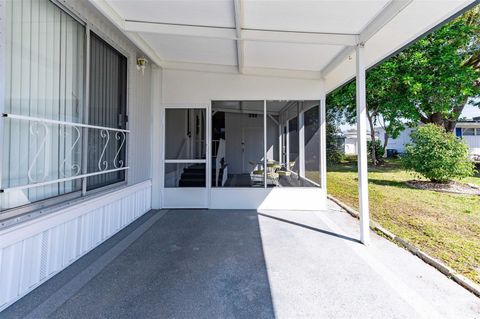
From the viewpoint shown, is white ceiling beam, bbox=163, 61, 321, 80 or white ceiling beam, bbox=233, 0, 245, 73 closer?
white ceiling beam, bbox=233, 0, 245, 73

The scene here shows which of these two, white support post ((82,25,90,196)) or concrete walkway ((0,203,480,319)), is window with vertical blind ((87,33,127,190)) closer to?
white support post ((82,25,90,196))

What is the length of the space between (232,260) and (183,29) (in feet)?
10.4

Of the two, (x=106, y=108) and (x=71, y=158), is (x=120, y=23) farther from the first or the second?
(x=71, y=158)

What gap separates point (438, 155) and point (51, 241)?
29.6ft

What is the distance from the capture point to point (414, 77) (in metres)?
9.07

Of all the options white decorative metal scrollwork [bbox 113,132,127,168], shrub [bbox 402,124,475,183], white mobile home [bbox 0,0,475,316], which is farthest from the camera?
shrub [bbox 402,124,475,183]

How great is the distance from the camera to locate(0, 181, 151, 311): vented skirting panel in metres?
1.96

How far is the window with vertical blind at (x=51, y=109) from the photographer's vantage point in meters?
2.05

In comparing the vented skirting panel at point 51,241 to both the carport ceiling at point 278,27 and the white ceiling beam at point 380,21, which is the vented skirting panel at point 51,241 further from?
the white ceiling beam at point 380,21

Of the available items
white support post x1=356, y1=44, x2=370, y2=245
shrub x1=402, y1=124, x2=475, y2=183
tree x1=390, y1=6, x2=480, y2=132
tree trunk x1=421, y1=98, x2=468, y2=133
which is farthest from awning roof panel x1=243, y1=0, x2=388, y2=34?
tree trunk x1=421, y1=98, x2=468, y2=133

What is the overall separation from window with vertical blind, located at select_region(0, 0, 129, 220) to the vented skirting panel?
190 millimetres

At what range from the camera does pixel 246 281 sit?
2361mm

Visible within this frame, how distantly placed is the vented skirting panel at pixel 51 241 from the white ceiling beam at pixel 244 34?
8.01 ft

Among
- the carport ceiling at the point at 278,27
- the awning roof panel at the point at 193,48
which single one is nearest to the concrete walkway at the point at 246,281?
the carport ceiling at the point at 278,27
